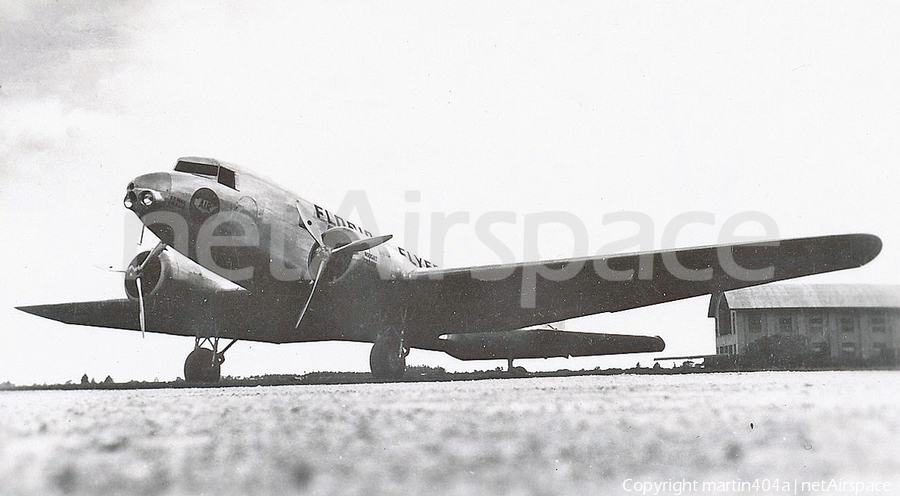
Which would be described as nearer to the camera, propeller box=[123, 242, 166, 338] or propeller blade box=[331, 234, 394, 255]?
propeller box=[123, 242, 166, 338]

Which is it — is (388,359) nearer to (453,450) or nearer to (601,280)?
(601,280)

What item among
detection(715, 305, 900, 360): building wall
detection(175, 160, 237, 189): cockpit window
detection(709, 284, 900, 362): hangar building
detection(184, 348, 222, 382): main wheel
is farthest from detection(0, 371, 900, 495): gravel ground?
detection(715, 305, 900, 360): building wall

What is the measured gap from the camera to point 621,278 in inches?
544

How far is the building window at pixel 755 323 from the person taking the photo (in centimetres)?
3593

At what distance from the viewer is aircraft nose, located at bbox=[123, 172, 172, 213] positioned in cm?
1105

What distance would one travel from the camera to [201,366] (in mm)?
14789

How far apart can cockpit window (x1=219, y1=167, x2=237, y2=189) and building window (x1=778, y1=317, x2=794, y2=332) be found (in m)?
31.9

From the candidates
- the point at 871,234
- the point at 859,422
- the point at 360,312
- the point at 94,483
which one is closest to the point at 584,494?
the point at 94,483

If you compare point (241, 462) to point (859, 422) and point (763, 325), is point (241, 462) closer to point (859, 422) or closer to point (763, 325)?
point (859, 422)

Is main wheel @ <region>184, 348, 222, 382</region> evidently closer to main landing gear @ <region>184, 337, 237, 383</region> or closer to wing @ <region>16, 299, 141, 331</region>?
main landing gear @ <region>184, 337, 237, 383</region>

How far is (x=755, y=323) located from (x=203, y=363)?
100 ft

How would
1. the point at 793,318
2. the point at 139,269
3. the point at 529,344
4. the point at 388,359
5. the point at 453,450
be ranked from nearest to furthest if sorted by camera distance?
the point at 453,450, the point at 139,269, the point at 388,359, the point at 529,344, the point at 793,318

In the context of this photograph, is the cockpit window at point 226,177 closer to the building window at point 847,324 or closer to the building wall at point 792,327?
the building wall at point 792,327

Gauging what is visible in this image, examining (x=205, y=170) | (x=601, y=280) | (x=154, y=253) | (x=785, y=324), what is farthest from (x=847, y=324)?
(x=154, y=253)
